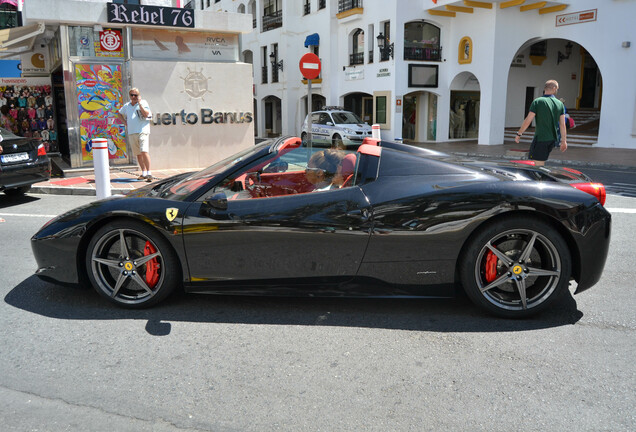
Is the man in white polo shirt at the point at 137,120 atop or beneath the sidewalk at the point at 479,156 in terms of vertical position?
atop

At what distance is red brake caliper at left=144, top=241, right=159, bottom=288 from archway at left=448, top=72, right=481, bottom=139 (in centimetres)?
2478

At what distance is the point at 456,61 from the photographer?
85.2 feet

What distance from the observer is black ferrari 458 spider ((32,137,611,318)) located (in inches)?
148

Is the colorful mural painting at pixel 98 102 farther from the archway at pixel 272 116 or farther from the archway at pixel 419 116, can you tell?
the archway at pixel 272 116

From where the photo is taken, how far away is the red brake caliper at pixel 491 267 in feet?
12.5

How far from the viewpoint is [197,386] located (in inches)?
119

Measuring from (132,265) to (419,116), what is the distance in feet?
83.0

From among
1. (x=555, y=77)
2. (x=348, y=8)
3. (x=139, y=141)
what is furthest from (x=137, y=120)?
(x=555, y=77)

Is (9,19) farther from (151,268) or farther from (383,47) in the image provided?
(151,268)

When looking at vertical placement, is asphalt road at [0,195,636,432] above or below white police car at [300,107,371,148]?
below

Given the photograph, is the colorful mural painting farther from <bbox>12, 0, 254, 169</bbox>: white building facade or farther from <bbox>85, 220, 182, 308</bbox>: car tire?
<bbox>85, 220, 182, 308</bbox>: car tire

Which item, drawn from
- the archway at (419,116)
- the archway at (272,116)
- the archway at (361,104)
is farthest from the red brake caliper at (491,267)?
the archway at (272,116)

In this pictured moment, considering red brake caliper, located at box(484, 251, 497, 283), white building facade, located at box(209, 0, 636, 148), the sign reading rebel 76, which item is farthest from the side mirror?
white building facade, located at box(209, 0, 636, 148)

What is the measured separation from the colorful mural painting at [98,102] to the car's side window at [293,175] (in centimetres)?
1029
